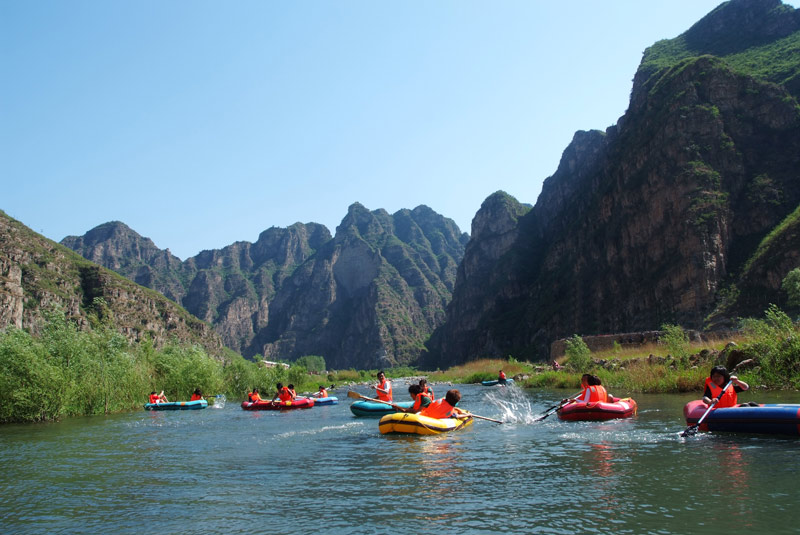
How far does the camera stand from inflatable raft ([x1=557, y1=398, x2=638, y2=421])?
1791 cm

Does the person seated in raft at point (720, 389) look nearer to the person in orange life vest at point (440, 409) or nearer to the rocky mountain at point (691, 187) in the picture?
the person in orange life vest at point (440, 409)

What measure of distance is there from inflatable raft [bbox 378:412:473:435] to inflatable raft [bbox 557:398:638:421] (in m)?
4.32

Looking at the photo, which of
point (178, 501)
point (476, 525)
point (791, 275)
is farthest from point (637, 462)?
point (791, 275)

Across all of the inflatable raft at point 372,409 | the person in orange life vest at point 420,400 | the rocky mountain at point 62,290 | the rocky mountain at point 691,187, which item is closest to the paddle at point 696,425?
the person in orange life vest at point 420,400

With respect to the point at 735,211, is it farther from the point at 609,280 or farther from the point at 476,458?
the point at 476,458

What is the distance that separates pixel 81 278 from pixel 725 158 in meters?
109

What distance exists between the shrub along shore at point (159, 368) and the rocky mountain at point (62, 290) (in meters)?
42.0

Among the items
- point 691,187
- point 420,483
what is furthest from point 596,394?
point 691,187

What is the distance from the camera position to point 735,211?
80.7m

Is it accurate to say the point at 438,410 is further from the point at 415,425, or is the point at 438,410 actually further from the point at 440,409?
the point at 415,425

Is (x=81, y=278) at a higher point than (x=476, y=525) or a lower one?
higher

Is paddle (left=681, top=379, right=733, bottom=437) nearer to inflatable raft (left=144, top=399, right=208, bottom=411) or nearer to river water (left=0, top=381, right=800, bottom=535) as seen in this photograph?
river water (left=0, top=381, right=800, bottom=535)

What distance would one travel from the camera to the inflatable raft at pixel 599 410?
17906 mm

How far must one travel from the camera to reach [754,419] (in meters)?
12.4
